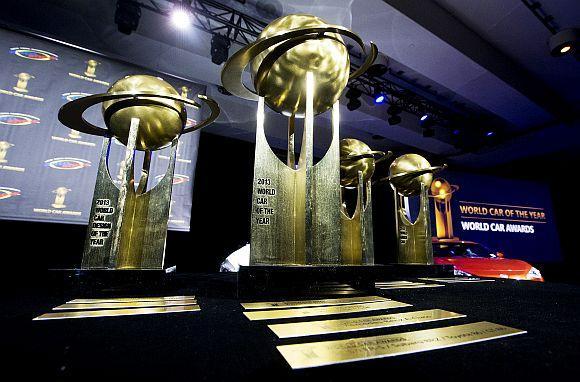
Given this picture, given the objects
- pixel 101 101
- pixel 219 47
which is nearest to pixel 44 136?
pixel 219 47

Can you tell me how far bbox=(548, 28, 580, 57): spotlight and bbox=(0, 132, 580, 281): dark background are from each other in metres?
3.30

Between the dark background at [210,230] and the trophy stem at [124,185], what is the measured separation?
8.02 feet

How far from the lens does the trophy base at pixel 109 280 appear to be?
3.16 ft

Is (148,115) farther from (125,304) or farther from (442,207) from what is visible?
(442,207)

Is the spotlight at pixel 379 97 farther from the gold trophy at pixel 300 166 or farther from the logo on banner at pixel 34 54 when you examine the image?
the logo on banner at pixel 34 54

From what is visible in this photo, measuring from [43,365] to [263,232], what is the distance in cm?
73

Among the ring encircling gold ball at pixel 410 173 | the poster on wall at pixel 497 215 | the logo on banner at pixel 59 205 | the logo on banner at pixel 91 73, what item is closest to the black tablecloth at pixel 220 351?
the ring encircling gold ball at pixel 410 173

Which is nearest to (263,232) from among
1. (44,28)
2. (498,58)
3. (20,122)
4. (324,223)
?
(324,223)

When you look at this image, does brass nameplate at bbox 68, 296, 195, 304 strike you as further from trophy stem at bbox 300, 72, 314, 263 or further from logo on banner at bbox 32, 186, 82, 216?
logo on banner at bbox 32, 186, 82, 216

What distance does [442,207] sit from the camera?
6766 millimetres

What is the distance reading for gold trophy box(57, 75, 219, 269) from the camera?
1.08 m

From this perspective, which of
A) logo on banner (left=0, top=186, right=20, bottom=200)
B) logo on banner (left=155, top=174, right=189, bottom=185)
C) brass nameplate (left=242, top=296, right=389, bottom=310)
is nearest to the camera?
brass nameplate (left=242, top=296, right=389, bottom=310)

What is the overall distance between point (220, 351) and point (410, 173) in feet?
6.52

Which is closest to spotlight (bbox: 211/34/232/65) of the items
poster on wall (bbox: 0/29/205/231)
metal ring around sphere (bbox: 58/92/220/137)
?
poster on wall (bbox: 0/29/205/231)
